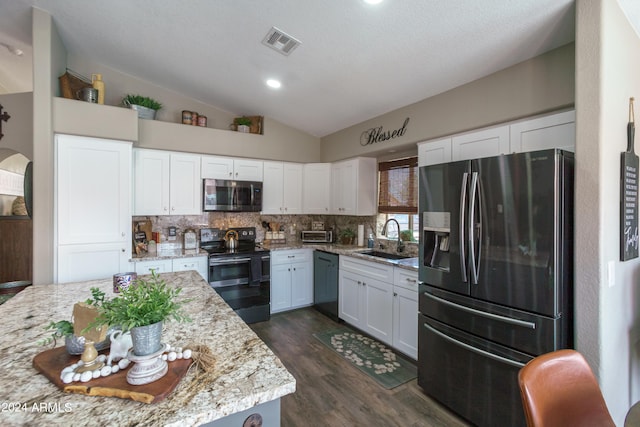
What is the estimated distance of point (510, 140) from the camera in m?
2.31

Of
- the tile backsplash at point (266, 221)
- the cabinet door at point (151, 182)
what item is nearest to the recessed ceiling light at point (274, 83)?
the cabinet door at point (151, 182)

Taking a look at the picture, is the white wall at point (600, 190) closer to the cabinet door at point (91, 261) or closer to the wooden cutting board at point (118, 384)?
the wooden cutting board at point (118, 384)

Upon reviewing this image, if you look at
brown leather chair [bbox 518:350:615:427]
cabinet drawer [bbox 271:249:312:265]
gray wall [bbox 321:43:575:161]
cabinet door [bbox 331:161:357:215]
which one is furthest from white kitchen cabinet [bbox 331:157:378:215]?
brown leather chair [bbox 518:350:615:427]

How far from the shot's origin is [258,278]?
379 centimetres

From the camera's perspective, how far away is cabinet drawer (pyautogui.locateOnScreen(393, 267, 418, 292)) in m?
2.72

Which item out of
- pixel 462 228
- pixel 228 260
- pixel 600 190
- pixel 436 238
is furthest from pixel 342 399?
pixel 600 190

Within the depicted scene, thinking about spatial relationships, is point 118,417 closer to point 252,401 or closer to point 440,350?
point 252,401

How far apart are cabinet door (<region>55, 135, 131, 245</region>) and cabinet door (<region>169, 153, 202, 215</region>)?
64 centimetres

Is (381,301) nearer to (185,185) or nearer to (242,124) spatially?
(185,185)

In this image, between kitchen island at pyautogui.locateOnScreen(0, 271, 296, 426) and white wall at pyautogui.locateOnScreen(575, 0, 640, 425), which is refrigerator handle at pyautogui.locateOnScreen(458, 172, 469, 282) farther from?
kitchen island at pyautogui.locateOnScreen(0, 271, 296, 426)

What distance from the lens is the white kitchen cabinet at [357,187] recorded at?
3.99m

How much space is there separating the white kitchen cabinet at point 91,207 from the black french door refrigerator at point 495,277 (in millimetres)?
2970

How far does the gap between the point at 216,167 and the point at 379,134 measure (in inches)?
85.2

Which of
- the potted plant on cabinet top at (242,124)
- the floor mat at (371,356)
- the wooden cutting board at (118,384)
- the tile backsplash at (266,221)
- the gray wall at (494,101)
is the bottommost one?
the floor mat at (371,356)
